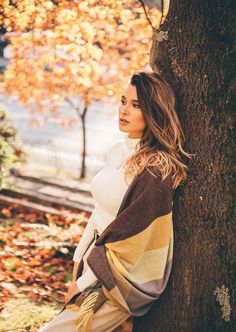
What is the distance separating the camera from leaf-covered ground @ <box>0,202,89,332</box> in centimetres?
394

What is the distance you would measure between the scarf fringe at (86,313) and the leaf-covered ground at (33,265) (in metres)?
1.19

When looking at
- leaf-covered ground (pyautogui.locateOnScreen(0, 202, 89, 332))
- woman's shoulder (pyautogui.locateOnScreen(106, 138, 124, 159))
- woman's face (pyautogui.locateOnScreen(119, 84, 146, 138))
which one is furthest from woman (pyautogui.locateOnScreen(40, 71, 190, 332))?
leaf-covered ground (pyautogui.locateOnScreen(0, 202, 89, 332))

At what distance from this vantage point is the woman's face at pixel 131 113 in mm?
2711

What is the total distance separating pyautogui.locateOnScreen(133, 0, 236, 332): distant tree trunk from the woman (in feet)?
0.38

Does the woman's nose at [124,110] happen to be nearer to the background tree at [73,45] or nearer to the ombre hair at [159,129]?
the ombre hair at [159,129]

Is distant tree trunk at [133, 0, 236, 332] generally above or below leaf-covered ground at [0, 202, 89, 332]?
above

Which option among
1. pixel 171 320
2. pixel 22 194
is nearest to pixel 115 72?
pixel 22 194

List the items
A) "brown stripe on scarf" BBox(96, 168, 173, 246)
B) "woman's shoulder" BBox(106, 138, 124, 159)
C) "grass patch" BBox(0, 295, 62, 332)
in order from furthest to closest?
"grass patch" BBox(0, 295, 62, 332)
"woman's shoulder" BBox(106, 138, 124, 159)
"brown stripe on scarf" BBox(96, 168, 173, 246)

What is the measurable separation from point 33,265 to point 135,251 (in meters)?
2.84

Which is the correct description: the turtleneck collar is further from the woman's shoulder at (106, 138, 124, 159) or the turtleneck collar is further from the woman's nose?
the woman's nose

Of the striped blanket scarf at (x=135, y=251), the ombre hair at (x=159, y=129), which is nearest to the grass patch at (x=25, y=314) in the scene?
the striped blanket scarf at (x=135, y=251)

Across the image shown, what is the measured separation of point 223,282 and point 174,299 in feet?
1.29

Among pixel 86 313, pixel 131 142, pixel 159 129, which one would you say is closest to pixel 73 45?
pixel 131 142

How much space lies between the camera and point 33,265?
5.02m
